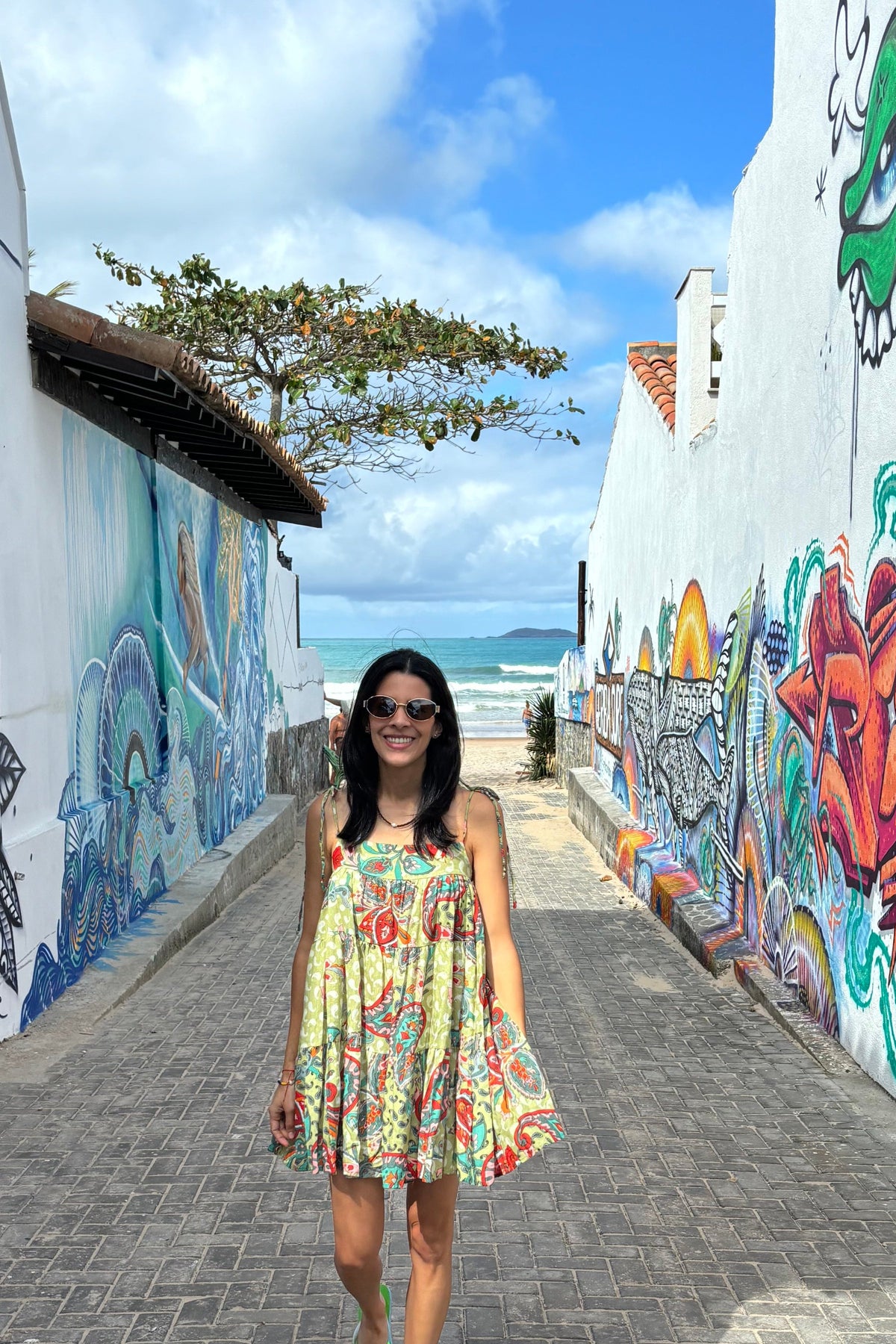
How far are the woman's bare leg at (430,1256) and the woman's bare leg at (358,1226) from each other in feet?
0.29

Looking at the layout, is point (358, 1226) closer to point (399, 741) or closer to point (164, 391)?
point (399, 741)

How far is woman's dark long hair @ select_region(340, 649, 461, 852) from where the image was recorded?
9.73 feet

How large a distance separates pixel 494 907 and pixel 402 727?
479 millimetres

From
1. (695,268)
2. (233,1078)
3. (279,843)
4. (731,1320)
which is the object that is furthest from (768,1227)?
(279,843)

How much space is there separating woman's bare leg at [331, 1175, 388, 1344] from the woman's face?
3.19ft

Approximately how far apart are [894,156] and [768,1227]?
4.43 metres

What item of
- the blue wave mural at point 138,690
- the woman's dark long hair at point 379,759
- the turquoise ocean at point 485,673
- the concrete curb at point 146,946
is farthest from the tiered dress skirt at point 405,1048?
the turquoise ocean at point 485,673

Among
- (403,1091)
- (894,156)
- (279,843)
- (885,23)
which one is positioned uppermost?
(885,23)

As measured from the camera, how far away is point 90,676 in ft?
25.0

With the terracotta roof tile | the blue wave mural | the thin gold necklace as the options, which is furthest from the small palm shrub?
the thin gold necklace

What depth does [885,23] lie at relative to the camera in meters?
5.57

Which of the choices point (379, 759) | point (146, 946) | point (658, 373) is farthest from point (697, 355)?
point (379, 759)

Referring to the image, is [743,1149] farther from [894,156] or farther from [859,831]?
[894,156]

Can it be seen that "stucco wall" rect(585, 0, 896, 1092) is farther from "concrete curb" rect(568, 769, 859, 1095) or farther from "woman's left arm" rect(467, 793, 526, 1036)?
"woman's left arm" rect(467, 793, 526, 1036)
